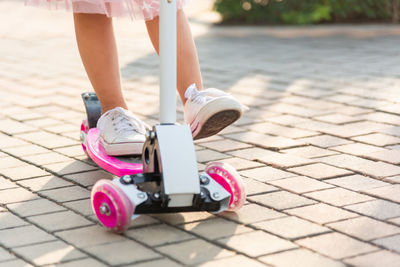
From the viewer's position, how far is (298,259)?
190 cm

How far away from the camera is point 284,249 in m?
1.97

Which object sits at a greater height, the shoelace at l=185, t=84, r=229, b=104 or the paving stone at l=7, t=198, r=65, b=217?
the shoelace at l=185, t=84, r=229, b=104

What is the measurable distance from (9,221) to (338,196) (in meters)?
1.08

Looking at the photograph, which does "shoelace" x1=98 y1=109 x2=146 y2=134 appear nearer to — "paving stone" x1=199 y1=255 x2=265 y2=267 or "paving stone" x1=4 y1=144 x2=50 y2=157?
"paving stone" x1=4 y1=144 x2=50 y2=157

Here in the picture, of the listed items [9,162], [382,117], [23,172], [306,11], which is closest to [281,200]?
[23,172]

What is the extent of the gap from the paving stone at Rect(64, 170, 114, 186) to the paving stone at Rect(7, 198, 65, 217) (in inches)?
8.7

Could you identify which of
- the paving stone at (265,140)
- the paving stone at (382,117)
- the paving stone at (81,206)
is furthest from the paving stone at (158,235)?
the paving stone at (382,117)

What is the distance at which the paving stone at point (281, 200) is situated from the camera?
7.64ft

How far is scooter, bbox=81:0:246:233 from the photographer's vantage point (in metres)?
2.05

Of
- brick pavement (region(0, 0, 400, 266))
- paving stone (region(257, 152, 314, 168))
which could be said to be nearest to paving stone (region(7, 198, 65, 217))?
brick pavement (region(0, 0, 400, 266))

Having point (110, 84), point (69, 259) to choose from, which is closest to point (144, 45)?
point (110, 84)

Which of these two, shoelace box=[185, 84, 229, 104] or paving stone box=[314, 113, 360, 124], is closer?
shoelace box=[185, 84, 229, 104]

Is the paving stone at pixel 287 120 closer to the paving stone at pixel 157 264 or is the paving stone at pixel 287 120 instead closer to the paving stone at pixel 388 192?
the paving stone at pixel 388 192

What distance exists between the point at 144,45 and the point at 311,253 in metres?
4.34
